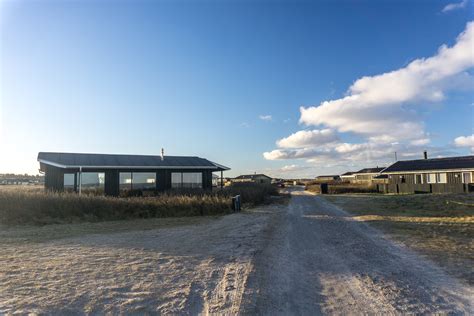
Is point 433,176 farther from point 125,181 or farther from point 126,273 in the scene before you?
point 126,273

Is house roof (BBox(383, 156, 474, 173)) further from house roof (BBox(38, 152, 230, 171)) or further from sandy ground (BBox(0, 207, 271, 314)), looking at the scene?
sandy ground (BBox(0, 207, 271, 314))

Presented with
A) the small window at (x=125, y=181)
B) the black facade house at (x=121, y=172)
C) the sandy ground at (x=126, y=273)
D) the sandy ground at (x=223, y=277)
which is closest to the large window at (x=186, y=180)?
the black facade house at (x=121, y=172)

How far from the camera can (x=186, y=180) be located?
27.1m

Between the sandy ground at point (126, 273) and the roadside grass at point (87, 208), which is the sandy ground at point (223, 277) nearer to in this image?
the sandy ground at point (126, 273)

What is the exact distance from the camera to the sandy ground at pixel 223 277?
14.5 ft

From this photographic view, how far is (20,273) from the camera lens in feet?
19.3

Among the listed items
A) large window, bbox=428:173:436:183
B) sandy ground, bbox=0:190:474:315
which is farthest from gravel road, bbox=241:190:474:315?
large window, bbox=428:173:436:183

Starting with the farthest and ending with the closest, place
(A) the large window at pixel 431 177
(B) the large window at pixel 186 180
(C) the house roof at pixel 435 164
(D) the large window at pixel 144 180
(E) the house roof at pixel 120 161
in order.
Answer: (A) the large window at pixel 431 177, (C) the house roof at pixel 435 164, (B) the large window at pixel 186 180, (D) the large window at pixel 144 180, (E) the house roof at pixel 120 161

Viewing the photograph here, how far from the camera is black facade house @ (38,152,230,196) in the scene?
23.0 meters

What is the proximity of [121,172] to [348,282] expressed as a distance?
21.8 m

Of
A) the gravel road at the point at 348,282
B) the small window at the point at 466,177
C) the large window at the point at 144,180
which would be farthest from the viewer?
the small window at the point at 466,177

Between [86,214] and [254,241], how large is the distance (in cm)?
931

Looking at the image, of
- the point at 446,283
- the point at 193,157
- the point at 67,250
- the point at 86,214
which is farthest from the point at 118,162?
the point at 446,283

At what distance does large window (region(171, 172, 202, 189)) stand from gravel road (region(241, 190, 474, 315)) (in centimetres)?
1867
